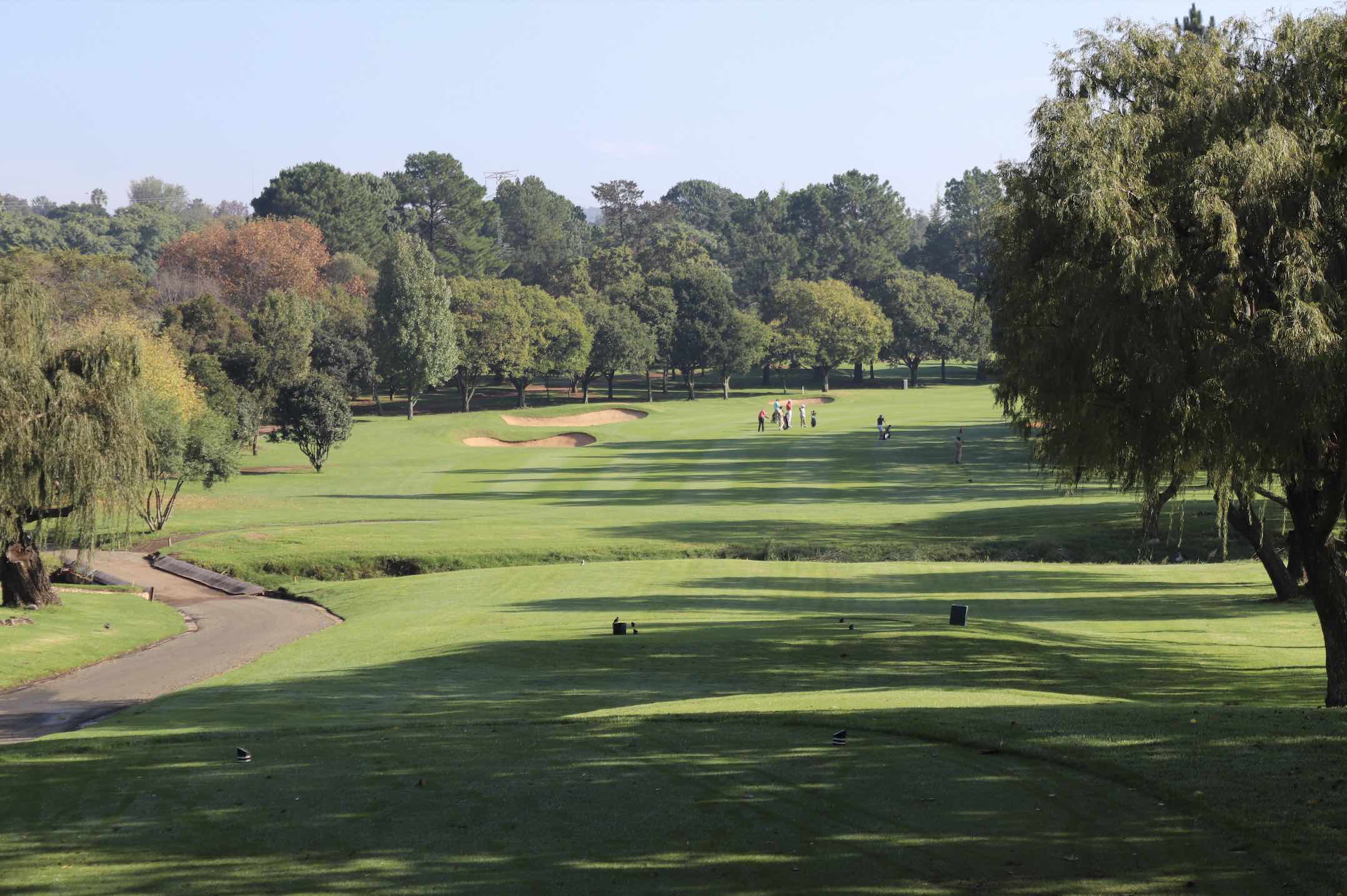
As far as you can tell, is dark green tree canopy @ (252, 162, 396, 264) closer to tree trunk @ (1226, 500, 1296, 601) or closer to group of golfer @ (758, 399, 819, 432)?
group of golfer @ (758, 399, 819, 432)

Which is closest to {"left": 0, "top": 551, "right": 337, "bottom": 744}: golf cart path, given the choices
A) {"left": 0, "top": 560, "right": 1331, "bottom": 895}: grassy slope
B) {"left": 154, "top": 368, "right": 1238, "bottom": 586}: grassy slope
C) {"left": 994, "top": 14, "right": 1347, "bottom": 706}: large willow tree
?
{"left": 0, "top": 560, "right": 1331, "bottom": 895}: grassy slope

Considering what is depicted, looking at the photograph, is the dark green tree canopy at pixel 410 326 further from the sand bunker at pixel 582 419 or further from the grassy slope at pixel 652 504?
the grassy slope at pixel 652 504

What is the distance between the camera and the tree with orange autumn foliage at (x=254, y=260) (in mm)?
137250

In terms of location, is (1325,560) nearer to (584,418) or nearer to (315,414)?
(315,414)

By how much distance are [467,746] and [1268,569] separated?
26815mm

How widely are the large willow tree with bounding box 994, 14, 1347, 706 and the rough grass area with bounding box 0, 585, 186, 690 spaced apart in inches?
981

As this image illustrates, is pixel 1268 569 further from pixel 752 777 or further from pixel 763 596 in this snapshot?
pixel 752 777

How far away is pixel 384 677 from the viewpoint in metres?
25.2

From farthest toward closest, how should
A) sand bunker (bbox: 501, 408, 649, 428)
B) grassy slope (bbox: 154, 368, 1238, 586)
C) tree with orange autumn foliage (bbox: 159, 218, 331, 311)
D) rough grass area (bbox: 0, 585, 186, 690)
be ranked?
tree with orange autumn foliage (bbox: 159, 218, 331, 311)
sand bunker (bbox: 501, 408, 649, 428)
grassy slope (bbox: 154, 368, 1238, 586)
rough grass area (bbox: 0, 585, 186, 690)

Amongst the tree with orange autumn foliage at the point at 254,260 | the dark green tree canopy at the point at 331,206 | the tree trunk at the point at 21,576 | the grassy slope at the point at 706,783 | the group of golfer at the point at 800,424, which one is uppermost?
the dark green tree canopy at the point at 331,206

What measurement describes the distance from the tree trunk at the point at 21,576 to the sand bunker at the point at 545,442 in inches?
2157

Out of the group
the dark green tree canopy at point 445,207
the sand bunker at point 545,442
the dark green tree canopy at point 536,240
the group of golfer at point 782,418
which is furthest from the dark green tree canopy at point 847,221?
the sand bunker at point 545,442

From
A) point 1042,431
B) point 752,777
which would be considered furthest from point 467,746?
point 1042,431

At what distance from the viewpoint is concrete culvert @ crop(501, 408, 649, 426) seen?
10082cm
